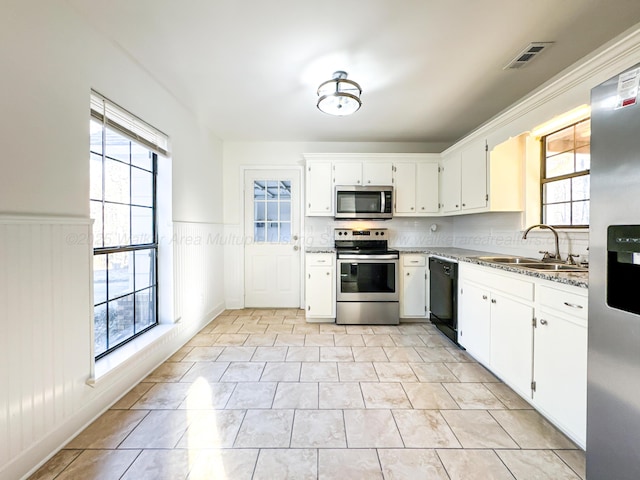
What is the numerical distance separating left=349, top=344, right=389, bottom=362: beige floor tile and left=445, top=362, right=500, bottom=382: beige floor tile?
563mm

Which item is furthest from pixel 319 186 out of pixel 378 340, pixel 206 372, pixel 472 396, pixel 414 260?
pixel 472 396

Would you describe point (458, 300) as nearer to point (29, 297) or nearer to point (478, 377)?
point (478, 377)

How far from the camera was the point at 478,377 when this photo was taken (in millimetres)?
2301

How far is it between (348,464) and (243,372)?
1219 mm

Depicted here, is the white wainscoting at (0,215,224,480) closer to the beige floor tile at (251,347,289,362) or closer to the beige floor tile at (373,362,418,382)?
the beige floor tile at (251,347,289,362)

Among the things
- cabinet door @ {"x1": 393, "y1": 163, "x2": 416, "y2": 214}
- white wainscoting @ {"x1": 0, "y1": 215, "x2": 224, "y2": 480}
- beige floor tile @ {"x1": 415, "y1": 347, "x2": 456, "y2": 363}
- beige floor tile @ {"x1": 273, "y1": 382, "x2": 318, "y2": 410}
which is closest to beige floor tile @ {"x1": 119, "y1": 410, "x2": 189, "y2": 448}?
white wainscoting @ {"x1": 0, "y1": 215, "x2": 224, "y2": 480}

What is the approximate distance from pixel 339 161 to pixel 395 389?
277 centimetres

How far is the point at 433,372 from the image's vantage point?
239 centimetres

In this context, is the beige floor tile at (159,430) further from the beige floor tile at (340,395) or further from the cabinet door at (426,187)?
the cabinet door at (426,187)

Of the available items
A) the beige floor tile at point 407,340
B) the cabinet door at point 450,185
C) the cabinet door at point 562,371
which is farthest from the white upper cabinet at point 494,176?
the beige floor tile at point 407,340

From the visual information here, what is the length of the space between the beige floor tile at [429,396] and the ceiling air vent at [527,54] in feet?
8.14

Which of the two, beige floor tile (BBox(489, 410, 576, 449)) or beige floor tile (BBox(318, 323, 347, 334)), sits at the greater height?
beige floor tile (BBox(318, 323, 347, 334))

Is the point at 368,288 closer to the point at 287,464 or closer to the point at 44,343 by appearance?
the point at 287,464

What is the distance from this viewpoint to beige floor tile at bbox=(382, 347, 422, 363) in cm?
263
